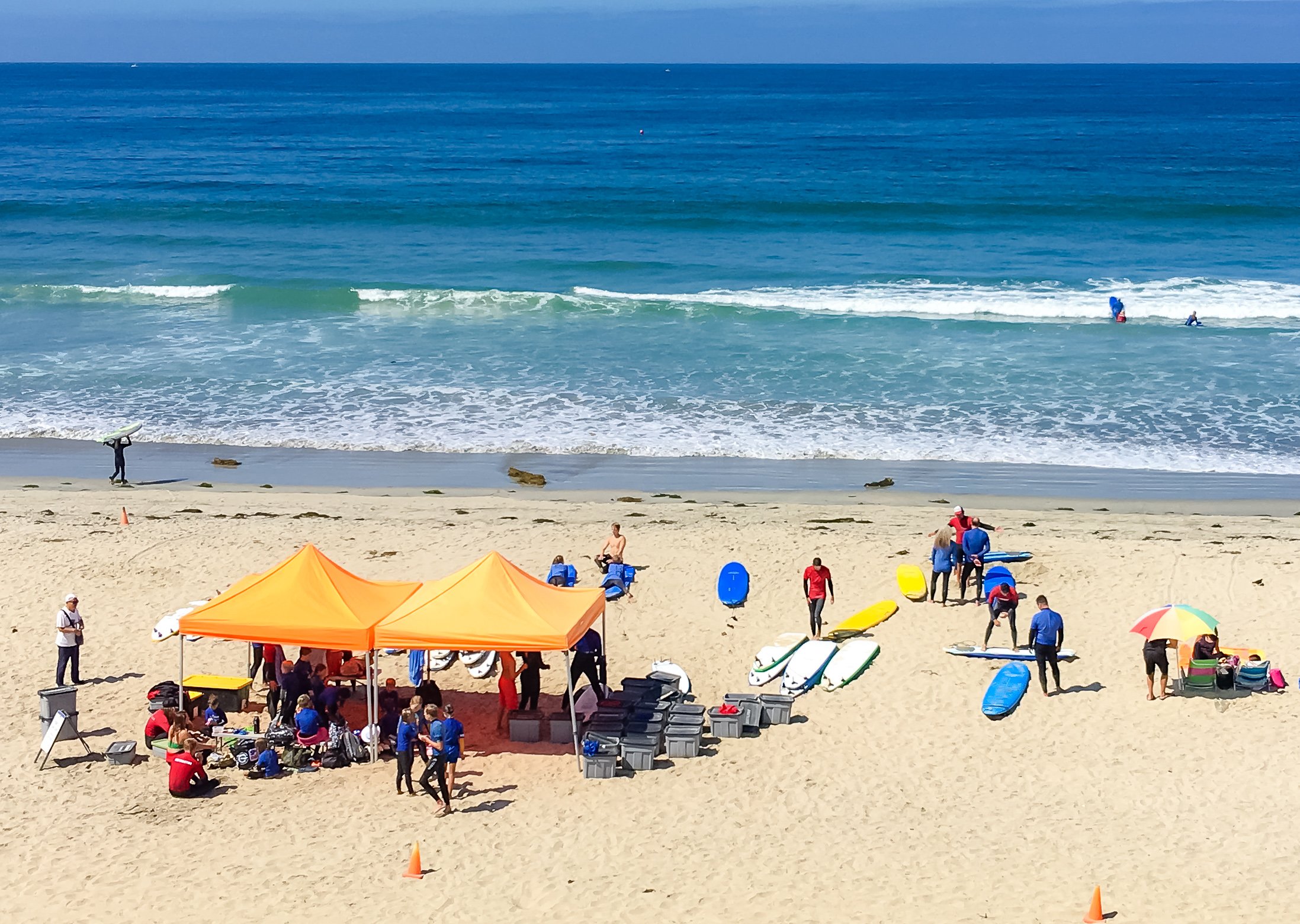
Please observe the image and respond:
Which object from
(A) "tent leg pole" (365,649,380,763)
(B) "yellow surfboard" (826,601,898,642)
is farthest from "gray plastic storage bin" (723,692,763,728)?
(A) "tent leg pole" (365,649,380,763)

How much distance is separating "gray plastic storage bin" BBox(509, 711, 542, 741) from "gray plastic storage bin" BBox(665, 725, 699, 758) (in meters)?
1.31

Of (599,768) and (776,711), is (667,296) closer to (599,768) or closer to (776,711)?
(776,711)

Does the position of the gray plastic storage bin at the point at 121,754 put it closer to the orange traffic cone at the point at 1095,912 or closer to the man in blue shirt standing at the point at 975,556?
the orange traffic cone at the point at 1095,912

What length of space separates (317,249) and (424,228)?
4.91 m

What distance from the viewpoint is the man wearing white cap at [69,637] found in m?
13.0

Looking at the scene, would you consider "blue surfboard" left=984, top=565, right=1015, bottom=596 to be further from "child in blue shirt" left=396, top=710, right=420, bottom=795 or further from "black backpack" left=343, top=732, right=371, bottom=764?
"black backpack" left=343, top=732, right=371, bottom=764

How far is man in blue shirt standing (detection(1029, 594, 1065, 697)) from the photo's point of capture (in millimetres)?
12781

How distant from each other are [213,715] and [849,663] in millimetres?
6586

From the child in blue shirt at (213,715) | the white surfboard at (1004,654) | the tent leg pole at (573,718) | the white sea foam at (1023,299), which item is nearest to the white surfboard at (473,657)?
the tent leg pole at (573,718)

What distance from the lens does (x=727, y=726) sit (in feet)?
40.3

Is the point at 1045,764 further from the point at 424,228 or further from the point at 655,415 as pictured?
the point at 424,228

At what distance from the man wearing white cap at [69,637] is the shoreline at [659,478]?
7.48 meters

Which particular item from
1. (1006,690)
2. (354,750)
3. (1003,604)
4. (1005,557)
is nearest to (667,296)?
(1005,557)

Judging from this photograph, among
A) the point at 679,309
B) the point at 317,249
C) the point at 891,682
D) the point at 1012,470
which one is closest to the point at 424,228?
the point at 317,249
